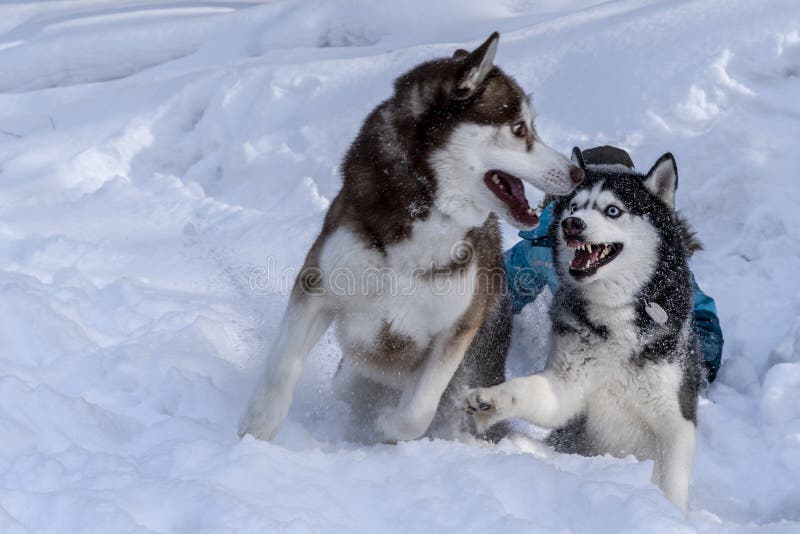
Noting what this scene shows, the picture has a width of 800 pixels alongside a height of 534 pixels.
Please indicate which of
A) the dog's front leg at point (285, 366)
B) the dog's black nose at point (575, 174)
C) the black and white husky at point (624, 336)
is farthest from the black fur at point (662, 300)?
the dog's front leg at point (285, 366)

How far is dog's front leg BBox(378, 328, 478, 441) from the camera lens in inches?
116

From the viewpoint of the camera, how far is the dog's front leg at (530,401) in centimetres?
294

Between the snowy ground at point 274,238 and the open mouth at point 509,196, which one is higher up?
the open mouth at point 509,196

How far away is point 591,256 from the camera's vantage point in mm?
3129

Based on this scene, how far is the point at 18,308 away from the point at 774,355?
10.7 ft

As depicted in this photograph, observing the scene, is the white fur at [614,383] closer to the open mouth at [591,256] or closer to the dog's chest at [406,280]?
the open mouth at [591,256]

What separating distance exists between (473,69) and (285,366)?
1165mm

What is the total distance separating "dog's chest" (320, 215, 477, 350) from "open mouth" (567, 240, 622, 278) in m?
0.43

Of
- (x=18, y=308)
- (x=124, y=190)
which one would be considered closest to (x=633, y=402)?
(x=18, y=308)

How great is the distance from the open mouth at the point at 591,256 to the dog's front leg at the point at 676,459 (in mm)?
622

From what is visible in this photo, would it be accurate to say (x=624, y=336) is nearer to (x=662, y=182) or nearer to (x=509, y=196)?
(x=662, y=182)

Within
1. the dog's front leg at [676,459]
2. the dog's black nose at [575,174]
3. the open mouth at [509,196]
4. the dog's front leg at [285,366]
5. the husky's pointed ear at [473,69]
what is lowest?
the dog's front leg at [676,459]

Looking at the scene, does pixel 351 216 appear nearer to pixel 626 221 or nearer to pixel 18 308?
pixel 626 221

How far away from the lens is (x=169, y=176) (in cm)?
604
